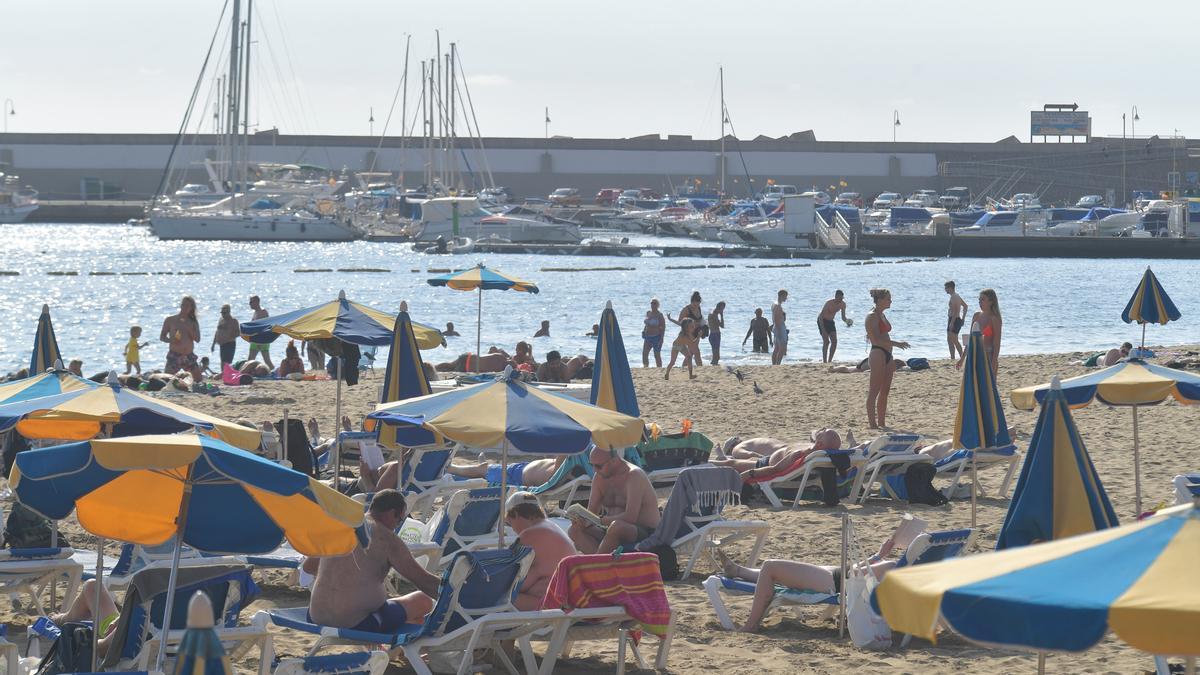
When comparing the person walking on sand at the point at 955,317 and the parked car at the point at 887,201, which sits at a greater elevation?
the parked car at the point at 887,201

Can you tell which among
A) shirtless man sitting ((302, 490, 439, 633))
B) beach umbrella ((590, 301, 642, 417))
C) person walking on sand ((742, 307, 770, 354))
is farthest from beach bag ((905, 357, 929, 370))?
shirtless man sitting ((302, 490, 439, 633))

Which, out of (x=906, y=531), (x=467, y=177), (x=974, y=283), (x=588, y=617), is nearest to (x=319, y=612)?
(x=588, y=617)

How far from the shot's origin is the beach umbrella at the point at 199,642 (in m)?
2.98

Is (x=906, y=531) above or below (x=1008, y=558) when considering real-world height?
below

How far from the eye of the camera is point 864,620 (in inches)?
277

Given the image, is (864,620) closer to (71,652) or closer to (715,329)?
(71,652)

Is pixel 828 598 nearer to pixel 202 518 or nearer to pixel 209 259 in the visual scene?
pixel 202 518

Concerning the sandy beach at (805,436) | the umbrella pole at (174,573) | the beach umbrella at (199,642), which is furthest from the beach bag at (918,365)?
the beach umbrella at (199,642)

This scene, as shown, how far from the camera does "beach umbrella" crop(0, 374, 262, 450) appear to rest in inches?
285

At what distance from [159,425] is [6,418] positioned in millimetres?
735

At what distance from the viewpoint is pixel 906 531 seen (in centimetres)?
753

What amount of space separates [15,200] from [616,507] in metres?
95.8

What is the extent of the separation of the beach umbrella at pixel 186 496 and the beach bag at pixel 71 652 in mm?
413

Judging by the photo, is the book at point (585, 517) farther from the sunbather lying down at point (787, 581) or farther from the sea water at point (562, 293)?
the sea water at point (562, 293)
